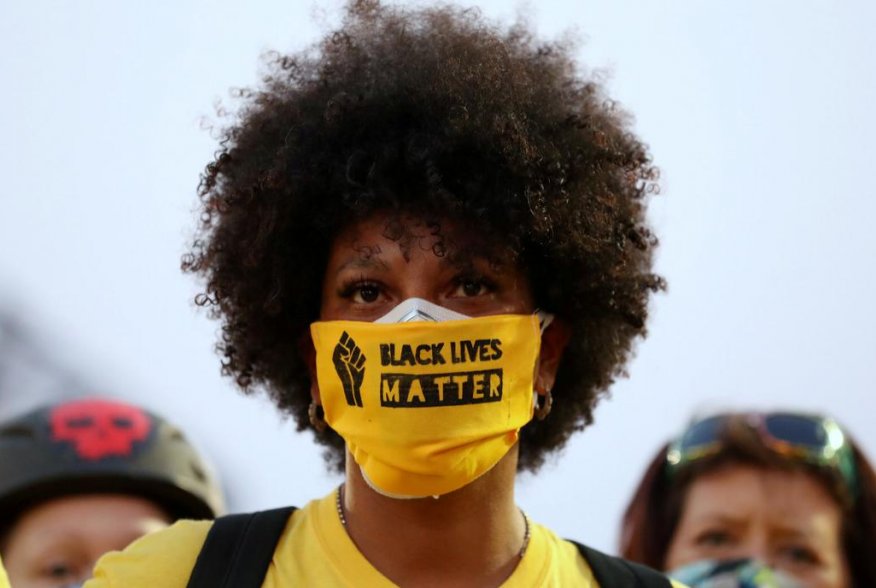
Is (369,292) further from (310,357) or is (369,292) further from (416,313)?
(310,357)

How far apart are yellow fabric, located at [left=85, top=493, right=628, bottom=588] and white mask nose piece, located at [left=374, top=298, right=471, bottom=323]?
60 cm

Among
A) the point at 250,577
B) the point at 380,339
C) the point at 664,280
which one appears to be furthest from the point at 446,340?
the point at 664,280

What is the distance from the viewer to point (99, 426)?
755 cm

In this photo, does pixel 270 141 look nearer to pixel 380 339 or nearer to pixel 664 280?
pixel 380 339

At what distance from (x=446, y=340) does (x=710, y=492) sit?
267 centimetres

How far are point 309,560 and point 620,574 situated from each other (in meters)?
0.94

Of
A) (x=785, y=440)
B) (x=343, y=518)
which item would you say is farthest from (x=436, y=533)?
(x=785, y=440)

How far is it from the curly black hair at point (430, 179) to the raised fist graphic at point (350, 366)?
0.43 metres

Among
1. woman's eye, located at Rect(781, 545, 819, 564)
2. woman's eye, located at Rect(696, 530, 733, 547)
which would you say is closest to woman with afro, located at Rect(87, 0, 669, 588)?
woman's eye, located at Rect(696, 530, 733, 547)

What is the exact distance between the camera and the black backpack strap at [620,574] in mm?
5059

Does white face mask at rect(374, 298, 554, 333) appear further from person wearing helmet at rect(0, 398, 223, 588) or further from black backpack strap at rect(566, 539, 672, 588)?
person wearing helmet at rect(0, 398, 223, 588)

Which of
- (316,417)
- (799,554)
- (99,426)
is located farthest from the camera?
(99,426)

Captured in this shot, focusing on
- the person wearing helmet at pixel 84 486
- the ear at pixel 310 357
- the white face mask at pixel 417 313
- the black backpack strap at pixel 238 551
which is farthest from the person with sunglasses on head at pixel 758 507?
the black backpack strap at pixel 238 551

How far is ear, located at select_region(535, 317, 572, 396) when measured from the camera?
536 centimetres
